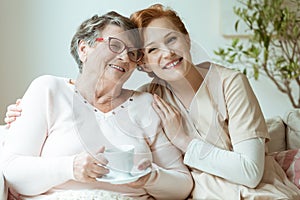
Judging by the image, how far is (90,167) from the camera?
4.73ft

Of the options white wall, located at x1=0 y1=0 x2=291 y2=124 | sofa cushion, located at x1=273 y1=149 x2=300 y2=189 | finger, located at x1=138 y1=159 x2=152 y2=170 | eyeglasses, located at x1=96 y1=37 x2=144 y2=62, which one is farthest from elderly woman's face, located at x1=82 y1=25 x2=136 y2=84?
white wall, located at x1=0 y1=0 x2=291 y2=124

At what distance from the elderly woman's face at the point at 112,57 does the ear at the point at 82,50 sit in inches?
1.3

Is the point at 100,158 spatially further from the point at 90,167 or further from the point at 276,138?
the point at 276,138

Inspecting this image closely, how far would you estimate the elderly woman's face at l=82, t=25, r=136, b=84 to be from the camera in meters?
1.50

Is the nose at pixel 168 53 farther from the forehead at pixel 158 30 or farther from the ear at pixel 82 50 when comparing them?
the ear at pixel 82 50

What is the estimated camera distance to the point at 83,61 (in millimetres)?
1581

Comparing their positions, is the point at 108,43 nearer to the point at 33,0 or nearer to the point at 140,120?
the point at 140,120

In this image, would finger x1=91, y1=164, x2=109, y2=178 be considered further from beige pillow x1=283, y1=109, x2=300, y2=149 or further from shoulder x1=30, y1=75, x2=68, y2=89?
beige pillow x1=283, y1=109, x2=300, y2=149

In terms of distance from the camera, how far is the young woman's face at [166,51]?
1490 mm

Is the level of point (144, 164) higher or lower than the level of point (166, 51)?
lower

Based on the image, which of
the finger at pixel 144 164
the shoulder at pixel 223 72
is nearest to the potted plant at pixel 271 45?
the shoulder at pixel 223 72

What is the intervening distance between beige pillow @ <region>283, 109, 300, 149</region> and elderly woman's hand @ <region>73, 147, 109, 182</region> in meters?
0.88

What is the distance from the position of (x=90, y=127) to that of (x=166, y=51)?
0.31 meters

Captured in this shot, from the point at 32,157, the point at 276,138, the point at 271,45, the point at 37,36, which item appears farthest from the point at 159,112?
the point at 271,45
